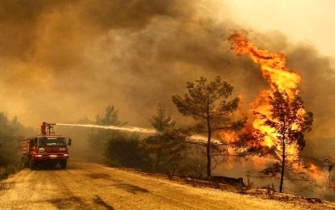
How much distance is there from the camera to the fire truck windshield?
1086 inches

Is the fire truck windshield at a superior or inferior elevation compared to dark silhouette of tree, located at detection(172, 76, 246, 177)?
inferior

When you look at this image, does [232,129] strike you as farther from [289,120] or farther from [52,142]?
[52,142]

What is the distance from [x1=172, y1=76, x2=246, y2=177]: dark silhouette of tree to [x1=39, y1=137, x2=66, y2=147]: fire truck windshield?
10619 mm

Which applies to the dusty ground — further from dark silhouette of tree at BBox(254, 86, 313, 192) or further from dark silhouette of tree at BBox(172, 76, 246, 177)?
dark silhouette of tree at BBox(172, 76, 246, 177)

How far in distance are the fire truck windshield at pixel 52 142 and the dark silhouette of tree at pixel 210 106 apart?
10619mm

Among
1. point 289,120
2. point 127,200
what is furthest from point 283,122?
point 127,200

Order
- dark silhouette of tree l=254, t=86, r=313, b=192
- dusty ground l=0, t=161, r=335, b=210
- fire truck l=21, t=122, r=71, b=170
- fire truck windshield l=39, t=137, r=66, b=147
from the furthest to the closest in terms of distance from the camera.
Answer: fire truck windshield l=39, t=137, r=66, b=147 < fire truck l=21, t=122, r=71, b=170 < dark silhouette of tree l=254, t=86, r=313, b=192 < dusty ground l=0, t=161, r=335, b=210

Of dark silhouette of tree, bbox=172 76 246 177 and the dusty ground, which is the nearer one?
the dusty ground

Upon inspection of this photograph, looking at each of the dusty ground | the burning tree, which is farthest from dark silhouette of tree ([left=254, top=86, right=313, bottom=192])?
the dusty ground

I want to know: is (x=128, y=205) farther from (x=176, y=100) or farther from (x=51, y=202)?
(x=176, y=100)

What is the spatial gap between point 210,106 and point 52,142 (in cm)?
1437

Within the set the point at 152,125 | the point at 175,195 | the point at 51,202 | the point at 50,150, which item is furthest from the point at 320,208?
the point at 152,125

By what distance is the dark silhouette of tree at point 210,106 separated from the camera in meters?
28.2

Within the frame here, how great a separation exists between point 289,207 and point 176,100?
733 inches
